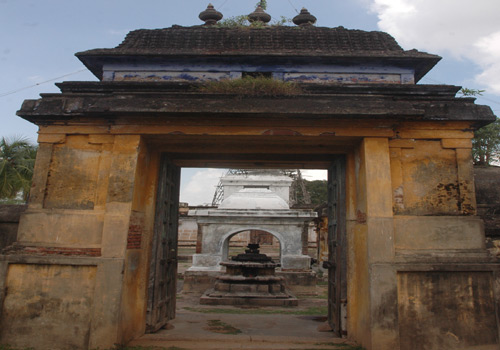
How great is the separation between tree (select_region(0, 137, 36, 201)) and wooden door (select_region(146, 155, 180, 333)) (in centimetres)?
1010

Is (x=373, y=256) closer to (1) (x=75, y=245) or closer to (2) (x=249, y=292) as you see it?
(1) (x=75, y=245)

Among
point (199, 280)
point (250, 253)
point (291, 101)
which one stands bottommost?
point (199, 280)

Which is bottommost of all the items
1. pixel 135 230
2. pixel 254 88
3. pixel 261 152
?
pixel 135 230

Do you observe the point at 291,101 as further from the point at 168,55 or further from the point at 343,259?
the point at 168,55

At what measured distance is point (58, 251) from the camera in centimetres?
548

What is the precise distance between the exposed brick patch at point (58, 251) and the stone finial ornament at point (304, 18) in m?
8.51

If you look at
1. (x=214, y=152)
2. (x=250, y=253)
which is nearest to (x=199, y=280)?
(x=250, y=253)

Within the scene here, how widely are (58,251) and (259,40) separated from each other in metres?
6.11

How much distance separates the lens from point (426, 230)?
5434 millimetres

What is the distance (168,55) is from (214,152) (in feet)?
7.85

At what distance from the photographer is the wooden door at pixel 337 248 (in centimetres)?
633

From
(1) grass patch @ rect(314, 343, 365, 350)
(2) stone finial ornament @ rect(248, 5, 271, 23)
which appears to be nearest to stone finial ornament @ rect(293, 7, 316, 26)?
(2) stone finial ornament @ rect(248, 5, 271, 23)

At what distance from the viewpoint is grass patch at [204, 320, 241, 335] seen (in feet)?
23.8

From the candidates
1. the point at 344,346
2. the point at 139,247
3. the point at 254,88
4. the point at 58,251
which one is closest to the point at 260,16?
the point at 254,88
